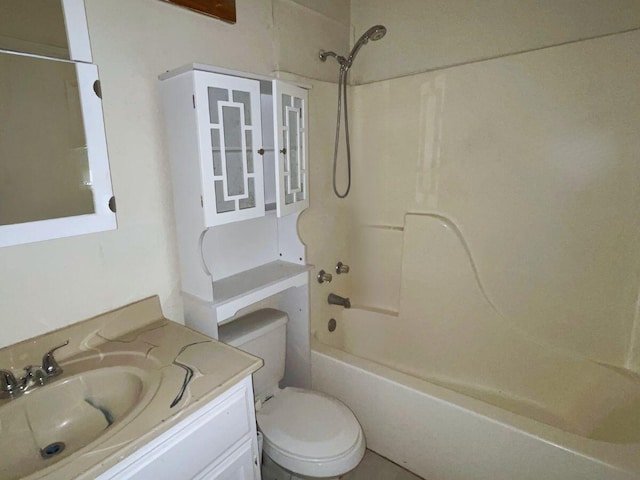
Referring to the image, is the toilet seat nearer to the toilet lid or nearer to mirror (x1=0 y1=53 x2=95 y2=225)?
the toilet lid

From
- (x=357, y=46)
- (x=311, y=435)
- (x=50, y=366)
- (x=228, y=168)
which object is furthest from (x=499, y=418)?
(x=357, y=46)

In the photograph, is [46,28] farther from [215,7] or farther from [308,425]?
[308,425]

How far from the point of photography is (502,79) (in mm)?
1553

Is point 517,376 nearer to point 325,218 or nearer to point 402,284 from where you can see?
point 402,284

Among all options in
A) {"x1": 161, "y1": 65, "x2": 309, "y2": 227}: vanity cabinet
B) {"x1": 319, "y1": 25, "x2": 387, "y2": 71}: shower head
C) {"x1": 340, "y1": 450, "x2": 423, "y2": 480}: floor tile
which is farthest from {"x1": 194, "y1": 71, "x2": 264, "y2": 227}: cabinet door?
{"x1": 340, "y1": 450, "x2": 423, "y2": 480}: floor tile

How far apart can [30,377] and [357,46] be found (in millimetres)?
1900

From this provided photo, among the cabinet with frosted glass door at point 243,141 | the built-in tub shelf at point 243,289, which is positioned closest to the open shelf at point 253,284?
the built-in tub shelf at point 243,289

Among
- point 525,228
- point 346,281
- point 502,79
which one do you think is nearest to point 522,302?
point 525,228

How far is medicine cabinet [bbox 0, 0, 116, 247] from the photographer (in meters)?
0.88

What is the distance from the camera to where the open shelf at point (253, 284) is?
4.00ft

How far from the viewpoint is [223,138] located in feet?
3.65

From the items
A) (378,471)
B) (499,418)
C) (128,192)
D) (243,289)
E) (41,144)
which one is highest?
(41,144)

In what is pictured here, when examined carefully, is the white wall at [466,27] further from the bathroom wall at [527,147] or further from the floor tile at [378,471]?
the floor tile at [378,471]

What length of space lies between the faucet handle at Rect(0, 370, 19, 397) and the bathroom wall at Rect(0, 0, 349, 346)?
116mm
